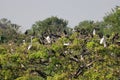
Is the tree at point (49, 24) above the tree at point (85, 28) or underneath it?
above

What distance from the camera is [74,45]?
14.4 m

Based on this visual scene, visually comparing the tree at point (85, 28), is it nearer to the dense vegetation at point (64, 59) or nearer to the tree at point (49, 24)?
the dense vegetation at point (64, 59)

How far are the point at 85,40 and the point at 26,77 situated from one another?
2304 millimetres

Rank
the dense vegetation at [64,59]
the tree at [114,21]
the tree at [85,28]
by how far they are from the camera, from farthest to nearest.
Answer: the tree at [114,21] < the tree at [85,28] < the dense vegetation at [64,59]

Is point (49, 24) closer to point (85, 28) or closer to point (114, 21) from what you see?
point (114, 21)

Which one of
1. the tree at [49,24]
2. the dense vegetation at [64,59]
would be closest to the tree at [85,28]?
the dense vegetation at [64,59]

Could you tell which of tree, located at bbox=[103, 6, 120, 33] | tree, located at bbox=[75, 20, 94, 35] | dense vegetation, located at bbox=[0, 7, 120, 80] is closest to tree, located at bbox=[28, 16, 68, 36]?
tree, located at bbox=[75, 20, 94, 35]

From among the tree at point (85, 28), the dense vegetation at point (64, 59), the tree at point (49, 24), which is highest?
the tree at point (49, 24)

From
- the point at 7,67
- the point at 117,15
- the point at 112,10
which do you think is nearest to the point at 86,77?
the point at 7,67

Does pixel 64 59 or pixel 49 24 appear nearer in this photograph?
pixel 64 59

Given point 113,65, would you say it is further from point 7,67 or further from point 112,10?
point 112,10

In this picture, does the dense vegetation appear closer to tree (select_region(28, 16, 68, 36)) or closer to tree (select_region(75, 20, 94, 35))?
tree (select_region(75, 20, 94, 35))

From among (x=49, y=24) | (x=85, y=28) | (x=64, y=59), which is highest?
(x=49, y=24)

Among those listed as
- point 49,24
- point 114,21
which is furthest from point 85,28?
point 49,24
